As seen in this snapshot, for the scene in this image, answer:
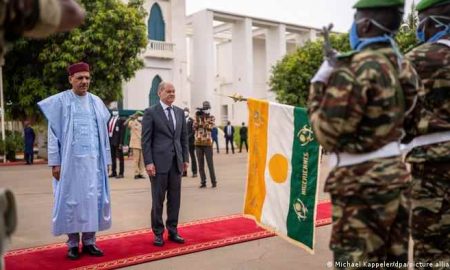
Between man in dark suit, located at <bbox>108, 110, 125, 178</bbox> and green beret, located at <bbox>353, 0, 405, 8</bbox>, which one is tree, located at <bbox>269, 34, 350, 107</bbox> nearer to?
man in dark suit, located at <bbox>108, 110, 125, 178</bbox>

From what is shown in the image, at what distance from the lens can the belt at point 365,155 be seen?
8.13 ft

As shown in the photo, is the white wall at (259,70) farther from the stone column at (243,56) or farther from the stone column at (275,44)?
the stone column at (243,56)

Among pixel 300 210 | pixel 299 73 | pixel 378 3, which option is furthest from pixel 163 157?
pixel 299 73

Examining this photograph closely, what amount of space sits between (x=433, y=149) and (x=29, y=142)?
1835 cm

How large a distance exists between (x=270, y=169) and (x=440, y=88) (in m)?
2.16

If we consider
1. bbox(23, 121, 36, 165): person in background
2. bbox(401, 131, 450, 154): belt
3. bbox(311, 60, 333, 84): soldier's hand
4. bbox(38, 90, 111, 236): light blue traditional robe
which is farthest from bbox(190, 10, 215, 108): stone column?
bbox(311, 60, 333, 84): soldier's hand

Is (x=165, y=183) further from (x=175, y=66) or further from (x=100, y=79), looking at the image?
(x=175, y=66)

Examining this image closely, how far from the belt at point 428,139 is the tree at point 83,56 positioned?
692 inches

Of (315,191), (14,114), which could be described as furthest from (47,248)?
(14,114)

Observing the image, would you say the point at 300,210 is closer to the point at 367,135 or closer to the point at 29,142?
the point at 367,135

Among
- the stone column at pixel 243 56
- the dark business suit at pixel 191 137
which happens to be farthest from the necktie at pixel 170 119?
the stone column at pixel 243 56

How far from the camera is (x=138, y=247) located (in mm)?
5375

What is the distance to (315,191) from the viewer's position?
15.1 feet

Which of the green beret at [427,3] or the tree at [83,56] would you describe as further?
the tree at [83,56]
